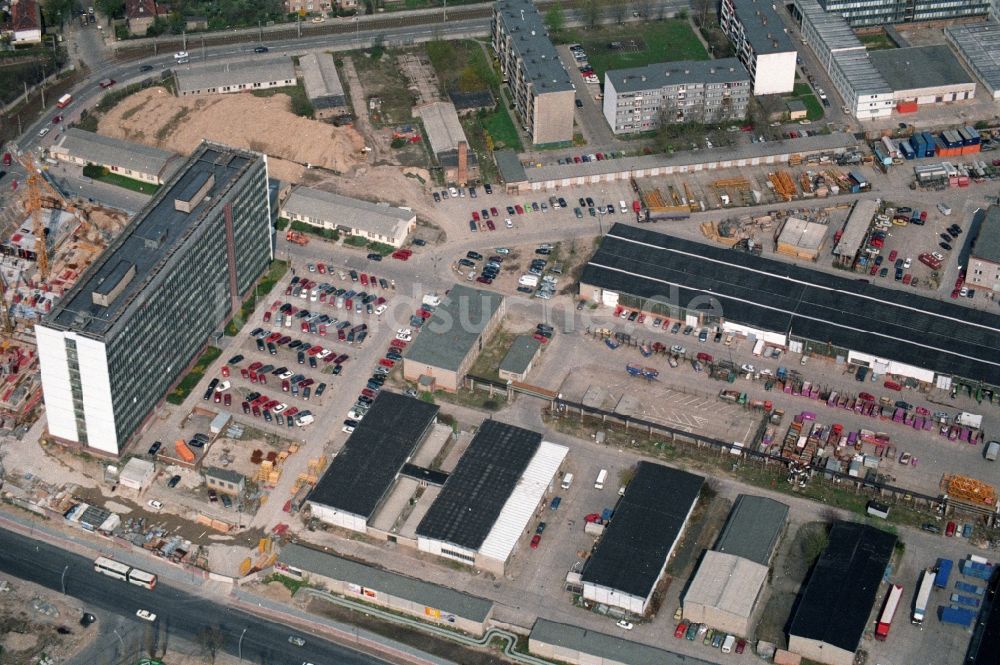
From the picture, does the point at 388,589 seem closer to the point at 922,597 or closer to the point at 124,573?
the point at 124,573

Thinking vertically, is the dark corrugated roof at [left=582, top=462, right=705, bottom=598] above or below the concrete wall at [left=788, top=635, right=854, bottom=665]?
above

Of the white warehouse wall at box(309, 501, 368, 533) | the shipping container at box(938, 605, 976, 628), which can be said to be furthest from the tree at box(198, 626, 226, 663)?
the shipping container at box(938, 605, 976, 628)

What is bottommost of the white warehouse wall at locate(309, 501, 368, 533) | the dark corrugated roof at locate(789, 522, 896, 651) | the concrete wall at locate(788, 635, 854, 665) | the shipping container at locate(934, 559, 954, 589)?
the shipping container at locate(934, 559, 954, 589)

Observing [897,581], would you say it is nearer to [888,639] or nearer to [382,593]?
[888,639]

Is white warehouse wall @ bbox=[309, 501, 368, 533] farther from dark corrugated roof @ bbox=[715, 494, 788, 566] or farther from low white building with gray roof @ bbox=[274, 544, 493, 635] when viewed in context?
dark corrugated roof @ bbox=[715, 494, 788, 566]

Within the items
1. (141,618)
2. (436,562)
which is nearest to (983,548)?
(436,562)

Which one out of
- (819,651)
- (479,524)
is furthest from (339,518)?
(819,651)
